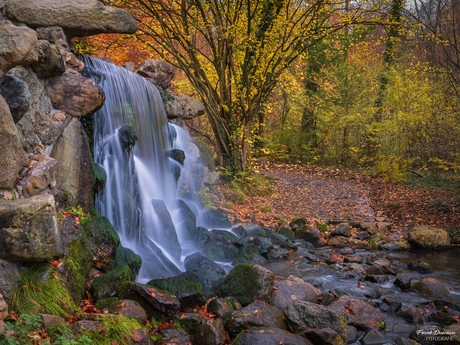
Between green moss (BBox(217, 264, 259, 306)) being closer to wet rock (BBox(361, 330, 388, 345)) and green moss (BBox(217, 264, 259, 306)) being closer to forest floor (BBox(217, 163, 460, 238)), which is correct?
wet rock (BBox(361, 330, 388, 345))

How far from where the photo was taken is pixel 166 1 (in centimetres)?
1266

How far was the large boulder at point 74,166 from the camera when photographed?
20.3 feet

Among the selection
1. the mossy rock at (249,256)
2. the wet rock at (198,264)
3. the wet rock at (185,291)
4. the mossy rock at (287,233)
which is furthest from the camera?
the mossy rock at (287,233)

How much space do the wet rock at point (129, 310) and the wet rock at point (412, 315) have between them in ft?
12.2

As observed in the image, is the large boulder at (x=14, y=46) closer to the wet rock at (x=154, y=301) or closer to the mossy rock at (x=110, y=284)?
the mossy rock at (x=110, y=284)

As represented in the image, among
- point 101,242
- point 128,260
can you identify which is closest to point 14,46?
point 101,242

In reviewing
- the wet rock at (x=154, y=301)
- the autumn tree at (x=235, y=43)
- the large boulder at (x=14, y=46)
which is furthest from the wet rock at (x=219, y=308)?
the autumn tree at (x=235, y=43)

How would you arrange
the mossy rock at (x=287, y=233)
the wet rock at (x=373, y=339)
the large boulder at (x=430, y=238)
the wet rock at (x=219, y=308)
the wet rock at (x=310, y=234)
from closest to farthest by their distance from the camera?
the wet rock at (x=373, y=339) < the wet rock at (x=219, y=308) < the large boulder at (x=430, y=238) < the wet rock at (x=310, y=234) < the mossy rock at (x=287, y=233)

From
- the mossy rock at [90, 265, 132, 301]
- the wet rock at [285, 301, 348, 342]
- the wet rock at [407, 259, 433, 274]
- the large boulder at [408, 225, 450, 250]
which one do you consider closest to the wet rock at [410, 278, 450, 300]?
the wet rock at [407, 259, 433, 274]

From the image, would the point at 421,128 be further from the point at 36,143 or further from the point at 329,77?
the point at 36,143

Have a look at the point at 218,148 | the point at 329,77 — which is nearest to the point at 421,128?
the point at 329,77

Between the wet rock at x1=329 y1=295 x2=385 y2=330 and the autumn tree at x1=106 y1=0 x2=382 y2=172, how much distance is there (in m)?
7.49

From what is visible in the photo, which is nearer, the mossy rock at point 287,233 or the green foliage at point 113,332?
→ the green foliage at point 113,332

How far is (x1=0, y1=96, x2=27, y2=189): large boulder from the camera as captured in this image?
4.91 m
